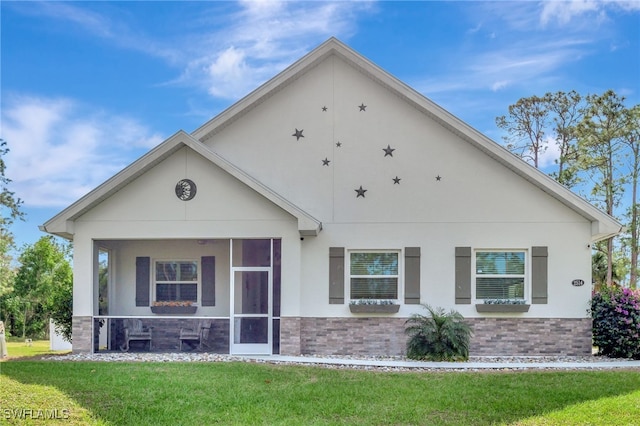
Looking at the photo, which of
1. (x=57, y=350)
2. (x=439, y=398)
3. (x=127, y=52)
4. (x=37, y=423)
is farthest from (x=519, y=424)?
(x=57, y=350)

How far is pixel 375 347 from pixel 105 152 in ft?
29.6

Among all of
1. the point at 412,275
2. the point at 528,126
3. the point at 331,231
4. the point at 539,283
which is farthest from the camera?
the point at 528,126

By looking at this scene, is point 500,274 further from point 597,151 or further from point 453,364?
point 597,151

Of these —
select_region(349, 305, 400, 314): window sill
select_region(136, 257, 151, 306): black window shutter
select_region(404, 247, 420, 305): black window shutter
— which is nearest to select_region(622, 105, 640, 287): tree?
select_region(404, 247, 420, 305): black window shutter

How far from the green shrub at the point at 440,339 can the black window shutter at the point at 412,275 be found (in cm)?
68

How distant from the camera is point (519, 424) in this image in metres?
7.93

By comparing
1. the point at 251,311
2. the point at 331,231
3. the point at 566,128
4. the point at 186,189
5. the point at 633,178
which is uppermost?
the point at 566,128

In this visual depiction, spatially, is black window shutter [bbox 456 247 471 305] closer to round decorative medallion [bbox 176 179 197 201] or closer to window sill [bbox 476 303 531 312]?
window sill [bbox 476 303 531 312]

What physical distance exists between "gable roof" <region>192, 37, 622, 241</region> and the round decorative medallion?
64.7 inches

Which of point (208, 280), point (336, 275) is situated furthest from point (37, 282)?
point (336, 275)

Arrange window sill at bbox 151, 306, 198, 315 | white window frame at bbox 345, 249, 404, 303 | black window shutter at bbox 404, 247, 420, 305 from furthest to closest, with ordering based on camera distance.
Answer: window sill at bbox 151, 306, 198, 315
white window frame at bbox 345, 249, 404, 303
black window shutter at bbox 404, 247, 420, 305

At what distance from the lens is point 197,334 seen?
14.2 meters

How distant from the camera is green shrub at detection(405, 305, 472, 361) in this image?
13.3m

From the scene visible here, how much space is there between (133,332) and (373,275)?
575cm
